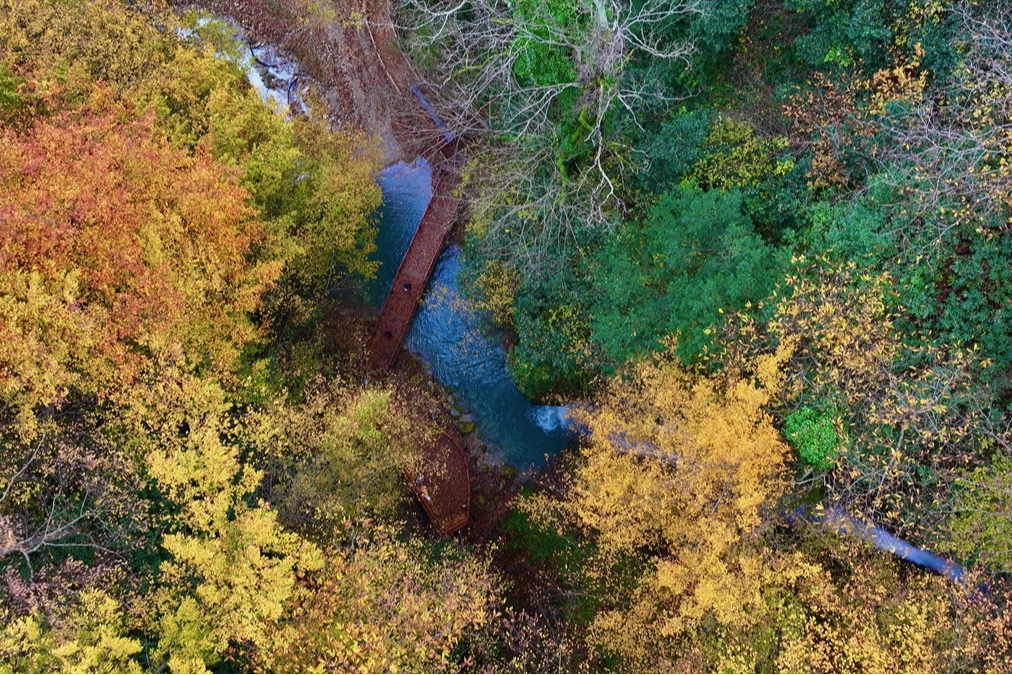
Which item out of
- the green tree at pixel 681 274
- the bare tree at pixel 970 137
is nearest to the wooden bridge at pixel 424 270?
the green tree at pixel 681 274

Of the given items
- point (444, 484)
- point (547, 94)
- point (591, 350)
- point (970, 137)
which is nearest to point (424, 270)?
point (591, 350)

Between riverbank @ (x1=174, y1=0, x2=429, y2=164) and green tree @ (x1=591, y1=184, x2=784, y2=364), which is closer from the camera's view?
green tree @ (x1=591, y1=184, x2=784, y2=364)

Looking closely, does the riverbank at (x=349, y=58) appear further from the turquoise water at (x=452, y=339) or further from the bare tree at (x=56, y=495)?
the bare tree at (x=56, y=495)

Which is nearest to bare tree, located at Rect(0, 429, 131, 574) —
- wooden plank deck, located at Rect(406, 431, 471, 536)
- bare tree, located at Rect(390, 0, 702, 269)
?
wooden plank deck, located at Rect(406, 431, 471, 536)

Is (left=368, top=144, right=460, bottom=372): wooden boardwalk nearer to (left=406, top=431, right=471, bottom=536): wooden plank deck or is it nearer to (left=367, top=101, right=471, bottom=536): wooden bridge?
(left=367, top=101, right=471, bottom=536): wooden bridge

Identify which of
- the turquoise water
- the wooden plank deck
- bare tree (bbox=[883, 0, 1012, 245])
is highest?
bare tree (bbox=[883, 0, 1012, 245])

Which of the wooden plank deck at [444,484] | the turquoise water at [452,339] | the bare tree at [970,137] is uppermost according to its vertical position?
the bare tree at [970,137]
